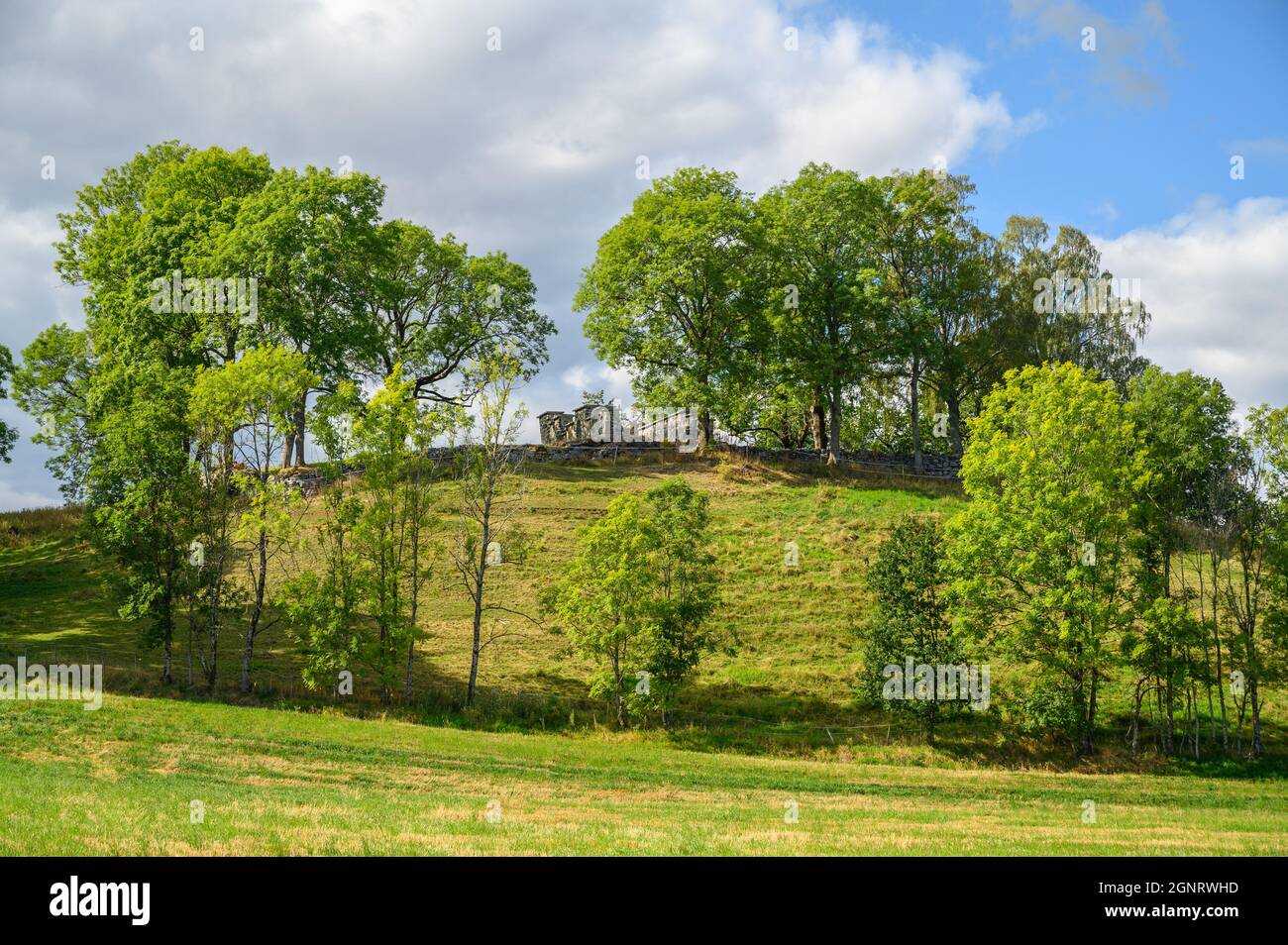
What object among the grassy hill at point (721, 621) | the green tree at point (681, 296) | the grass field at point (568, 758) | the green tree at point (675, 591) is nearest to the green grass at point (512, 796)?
the grass field at point (568, 758)

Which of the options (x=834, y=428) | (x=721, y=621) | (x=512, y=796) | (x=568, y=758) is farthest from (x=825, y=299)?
(x=512, y=796)

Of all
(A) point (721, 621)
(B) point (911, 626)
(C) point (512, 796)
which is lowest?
(C) point (512, 796)

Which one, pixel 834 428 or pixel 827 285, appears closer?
pixel 827 285

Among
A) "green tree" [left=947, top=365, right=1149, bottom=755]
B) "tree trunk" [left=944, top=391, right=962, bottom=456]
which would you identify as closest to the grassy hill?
"green tree" [left=947, top=365, right=1149, bottom=755]

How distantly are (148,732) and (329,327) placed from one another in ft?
110

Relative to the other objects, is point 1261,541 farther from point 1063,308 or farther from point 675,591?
point 1063,308

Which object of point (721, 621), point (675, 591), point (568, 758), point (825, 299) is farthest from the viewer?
point (825, 299)

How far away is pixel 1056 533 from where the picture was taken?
38.0 m

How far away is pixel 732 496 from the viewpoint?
64188 mm

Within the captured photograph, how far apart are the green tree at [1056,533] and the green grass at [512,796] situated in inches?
198

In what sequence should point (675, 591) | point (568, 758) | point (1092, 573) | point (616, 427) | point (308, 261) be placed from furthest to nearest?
point (616, 427) < point (308, 261) < point (675, 591) < point (1092, 573) < point (568, 758)

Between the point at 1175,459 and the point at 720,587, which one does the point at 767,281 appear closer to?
the point at 720,587

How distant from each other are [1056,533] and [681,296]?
122 ft

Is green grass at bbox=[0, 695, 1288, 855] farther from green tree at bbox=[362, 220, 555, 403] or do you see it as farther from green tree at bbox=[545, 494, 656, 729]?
green tree at bbox=[362, 220, 555, 403]
